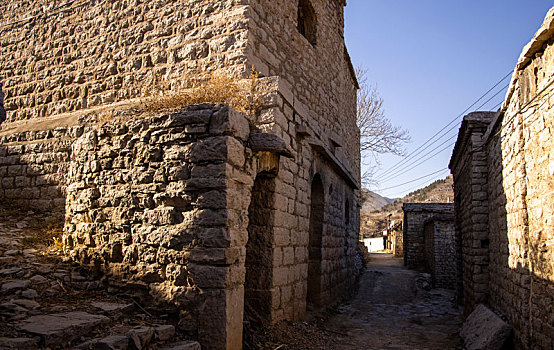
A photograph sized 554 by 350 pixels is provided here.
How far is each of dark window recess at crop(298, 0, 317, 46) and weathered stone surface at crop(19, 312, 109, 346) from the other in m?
6.58

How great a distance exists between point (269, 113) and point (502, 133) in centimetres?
343

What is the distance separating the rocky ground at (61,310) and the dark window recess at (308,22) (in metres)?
5.90

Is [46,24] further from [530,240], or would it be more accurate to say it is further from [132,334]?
[530,240]

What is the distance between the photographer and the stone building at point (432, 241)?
13570 mm

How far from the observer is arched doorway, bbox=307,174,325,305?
291 inches

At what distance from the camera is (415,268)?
1667 cm

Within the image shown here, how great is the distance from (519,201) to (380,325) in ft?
12.2

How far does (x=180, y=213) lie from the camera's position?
12.7ft

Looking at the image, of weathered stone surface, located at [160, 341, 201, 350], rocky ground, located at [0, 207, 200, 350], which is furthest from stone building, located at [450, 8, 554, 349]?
rocky ground, located at [0, 207, 200, 350]

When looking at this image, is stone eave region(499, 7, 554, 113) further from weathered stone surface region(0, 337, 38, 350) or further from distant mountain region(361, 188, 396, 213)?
distant mountain region(361, 188, 396, 213)

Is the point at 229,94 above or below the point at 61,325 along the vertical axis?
above

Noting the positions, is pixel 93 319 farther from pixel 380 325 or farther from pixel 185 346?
pixel 380 325

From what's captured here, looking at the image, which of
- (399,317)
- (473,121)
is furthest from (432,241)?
(473,121)

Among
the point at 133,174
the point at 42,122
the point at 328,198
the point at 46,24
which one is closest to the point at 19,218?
the point at 42,122
